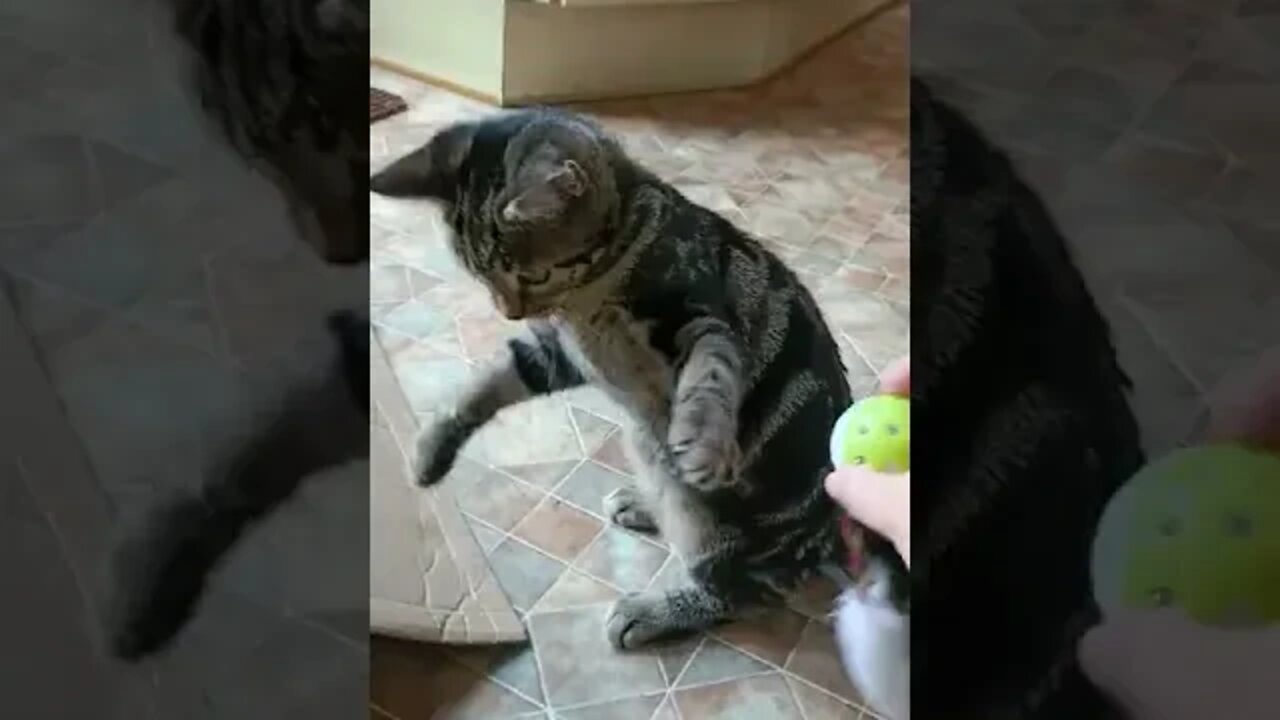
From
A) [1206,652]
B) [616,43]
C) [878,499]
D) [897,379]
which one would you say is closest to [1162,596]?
[1206,652]

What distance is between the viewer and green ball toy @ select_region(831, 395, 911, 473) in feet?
3.09

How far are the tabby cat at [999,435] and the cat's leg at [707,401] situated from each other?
15 cm

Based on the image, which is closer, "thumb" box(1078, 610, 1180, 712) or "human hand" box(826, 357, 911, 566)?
"thumb" box(1078, 610, 1180, 712)

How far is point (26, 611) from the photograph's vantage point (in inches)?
31.5

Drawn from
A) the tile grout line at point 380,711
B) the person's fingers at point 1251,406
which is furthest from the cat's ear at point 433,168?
the person's fingers at point 1251,406

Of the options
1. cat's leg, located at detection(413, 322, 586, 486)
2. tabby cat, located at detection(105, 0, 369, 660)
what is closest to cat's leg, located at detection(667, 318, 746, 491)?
cat's leg, located at detection(413, 322, 586, 486)

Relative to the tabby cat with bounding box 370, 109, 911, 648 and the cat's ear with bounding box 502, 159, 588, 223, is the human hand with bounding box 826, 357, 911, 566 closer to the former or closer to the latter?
the tabby cat with bounding box 370, 109, 911, 648

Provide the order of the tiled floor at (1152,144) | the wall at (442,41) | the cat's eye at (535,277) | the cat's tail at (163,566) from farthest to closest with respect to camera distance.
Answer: the wall at (442,41) → the cat's eye at (535,277) → the cat's tail at (163,566) → the tiled floor at (1152,144)

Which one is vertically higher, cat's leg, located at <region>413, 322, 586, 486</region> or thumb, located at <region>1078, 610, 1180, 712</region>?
thumb, located at <region>1078, 610, 1180, 712</region>

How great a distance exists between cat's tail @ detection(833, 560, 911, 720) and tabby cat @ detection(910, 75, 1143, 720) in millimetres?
113

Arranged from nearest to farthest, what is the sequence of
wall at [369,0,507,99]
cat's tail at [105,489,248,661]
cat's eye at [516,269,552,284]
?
1. cat's tail at [105,489,248,661]
2. cat's eye at [516,269,552,284]
3. wall at [369,0,507,99]

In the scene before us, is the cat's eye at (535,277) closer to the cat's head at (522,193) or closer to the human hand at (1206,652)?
the cat's head at (522,193)

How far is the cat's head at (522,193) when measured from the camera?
872mm

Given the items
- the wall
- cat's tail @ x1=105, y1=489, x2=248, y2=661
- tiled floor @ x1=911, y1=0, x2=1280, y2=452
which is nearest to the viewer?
tiled floor @ x1=911, y1=0, x2=1280, y2=452
